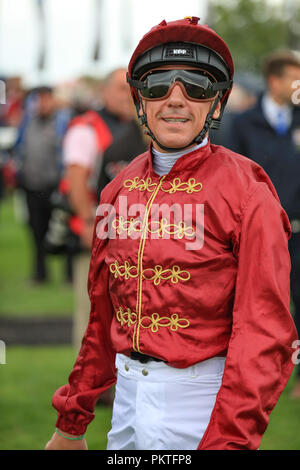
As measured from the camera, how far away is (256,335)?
103 inches

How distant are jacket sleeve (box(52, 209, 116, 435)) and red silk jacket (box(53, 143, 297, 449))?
0.28ft

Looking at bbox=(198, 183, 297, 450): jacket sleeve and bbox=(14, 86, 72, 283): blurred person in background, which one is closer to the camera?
bbox=(198, 183, 297, 450): jacket sleeve

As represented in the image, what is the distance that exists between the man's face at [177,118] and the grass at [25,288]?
6.99 meters

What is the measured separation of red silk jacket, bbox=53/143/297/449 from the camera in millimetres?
2580

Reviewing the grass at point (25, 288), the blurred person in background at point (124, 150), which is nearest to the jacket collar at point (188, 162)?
the blurred person in background at point (124, 150)

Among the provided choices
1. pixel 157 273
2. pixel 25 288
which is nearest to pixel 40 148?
pixel 25 288

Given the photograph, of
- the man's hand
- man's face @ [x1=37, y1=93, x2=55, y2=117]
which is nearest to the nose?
the man's hand

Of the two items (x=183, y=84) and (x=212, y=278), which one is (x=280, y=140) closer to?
(x=183, y=84)

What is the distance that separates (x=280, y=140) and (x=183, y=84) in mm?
3897

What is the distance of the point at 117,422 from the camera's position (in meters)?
3.01

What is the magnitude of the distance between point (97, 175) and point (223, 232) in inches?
133

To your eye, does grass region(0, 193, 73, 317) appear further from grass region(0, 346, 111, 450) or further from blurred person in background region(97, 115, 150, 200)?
blurred person in background region(97, 115, 150, 200)

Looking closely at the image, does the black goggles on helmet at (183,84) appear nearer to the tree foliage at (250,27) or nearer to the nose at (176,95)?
the nose at (176,95)
